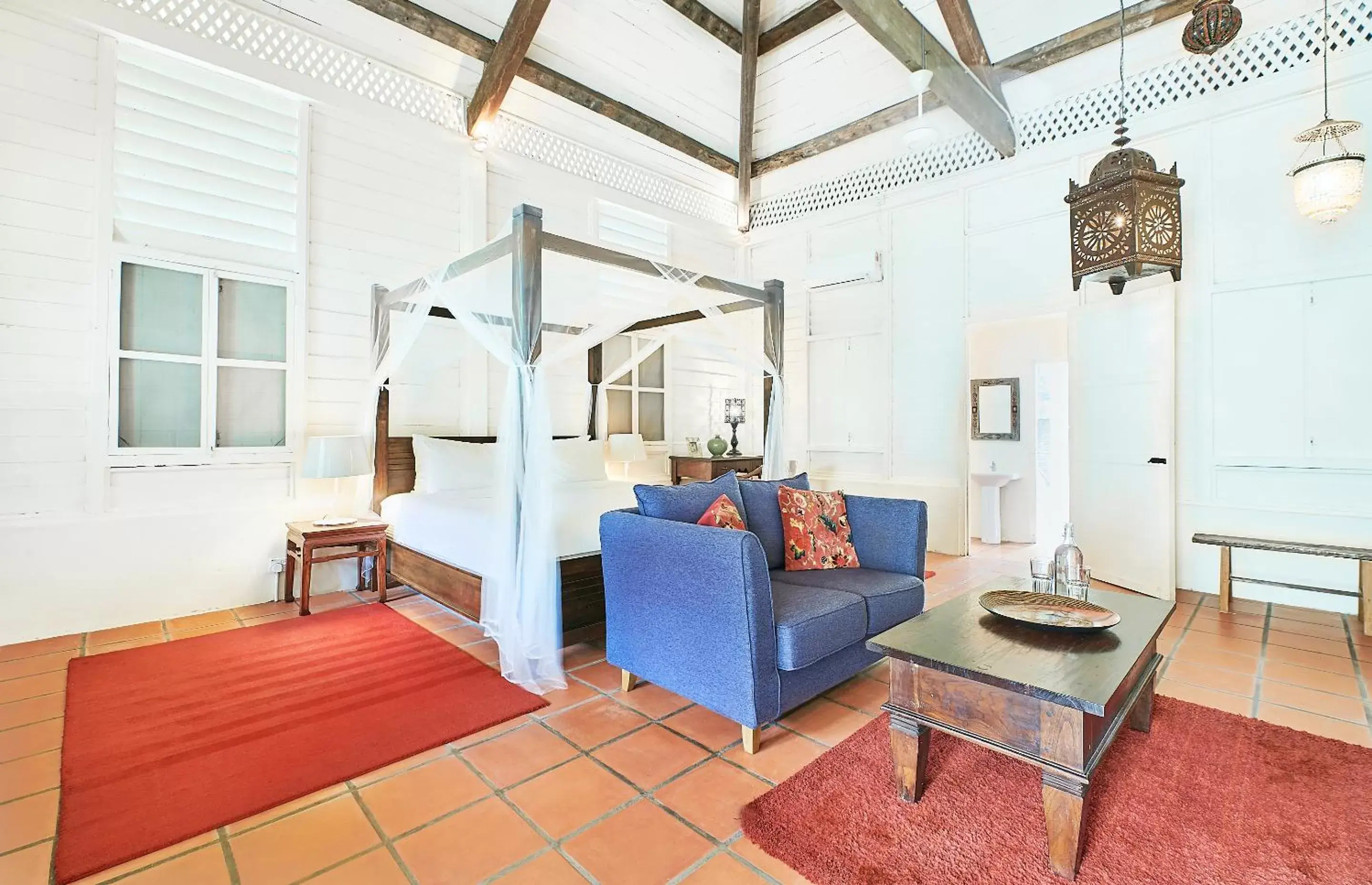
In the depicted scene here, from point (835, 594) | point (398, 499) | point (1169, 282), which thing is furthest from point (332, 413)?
point (1169, 282)

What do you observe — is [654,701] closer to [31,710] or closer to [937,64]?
[31,710]

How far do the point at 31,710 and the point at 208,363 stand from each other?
7.01 feet

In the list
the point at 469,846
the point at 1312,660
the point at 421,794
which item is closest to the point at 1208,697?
the point at 1312,660

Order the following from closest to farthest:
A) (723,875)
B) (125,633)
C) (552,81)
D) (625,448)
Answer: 1. (723,875)
2. (125,633)
3. (552,81)
4. (625,448)

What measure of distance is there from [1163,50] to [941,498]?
3718 mm

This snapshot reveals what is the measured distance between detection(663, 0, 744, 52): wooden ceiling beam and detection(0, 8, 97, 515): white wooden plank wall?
419 centimetres

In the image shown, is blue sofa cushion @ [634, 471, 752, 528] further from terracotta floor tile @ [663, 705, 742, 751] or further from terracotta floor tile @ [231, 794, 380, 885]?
terracotta floor tile @ [231, 794, 380, 885]

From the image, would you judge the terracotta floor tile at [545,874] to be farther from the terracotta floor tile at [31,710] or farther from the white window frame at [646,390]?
the white window frame at [646,390]

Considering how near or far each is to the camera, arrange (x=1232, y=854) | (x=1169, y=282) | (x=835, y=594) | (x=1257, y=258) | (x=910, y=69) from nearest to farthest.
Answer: (x=1232, y=854) < (x=835, y=594) < (x=1257, y=258) < (x=1169, y=282) < (x=910, y=69)

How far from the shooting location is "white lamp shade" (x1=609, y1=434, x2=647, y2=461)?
5992 mm

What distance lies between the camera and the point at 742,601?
222cm

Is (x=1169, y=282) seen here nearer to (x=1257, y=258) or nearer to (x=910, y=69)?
(x=1257, y=258)

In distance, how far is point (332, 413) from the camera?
4441 millimetres

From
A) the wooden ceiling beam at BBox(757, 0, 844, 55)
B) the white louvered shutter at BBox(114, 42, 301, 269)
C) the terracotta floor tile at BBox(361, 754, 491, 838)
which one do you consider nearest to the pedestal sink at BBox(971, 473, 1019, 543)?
the wooden ceiling beam at BBox(757, 0, 844, 55)
